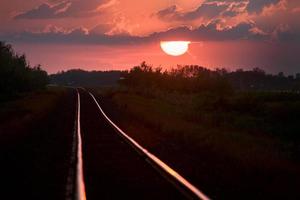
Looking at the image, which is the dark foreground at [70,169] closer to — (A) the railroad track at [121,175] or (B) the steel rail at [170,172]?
(A) the railroad track at [121,175]

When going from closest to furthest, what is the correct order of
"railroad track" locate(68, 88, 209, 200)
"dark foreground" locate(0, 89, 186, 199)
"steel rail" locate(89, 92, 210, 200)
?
"steel rail" locate(89, 92, 210, 200) < "railroad track" locate(68, 88, 209, 200) < "dark foreground" locate(0, 89, 186, 199)

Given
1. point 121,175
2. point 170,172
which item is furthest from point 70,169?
point 170,172

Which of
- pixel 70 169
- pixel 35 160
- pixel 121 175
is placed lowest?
pixel 35 160

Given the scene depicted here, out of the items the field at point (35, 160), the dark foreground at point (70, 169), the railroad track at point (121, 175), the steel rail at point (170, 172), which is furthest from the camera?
the field at point (35, 160)

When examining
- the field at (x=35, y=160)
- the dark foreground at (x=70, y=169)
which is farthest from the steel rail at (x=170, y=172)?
the field at (x=35, y=160)

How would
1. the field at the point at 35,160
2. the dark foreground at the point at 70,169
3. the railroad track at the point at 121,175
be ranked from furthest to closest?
the field at the point at 35,160
the dark foreground at the point at 70,169
the railroad track at the point at 121,175

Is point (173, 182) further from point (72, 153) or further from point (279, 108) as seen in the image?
point (279, 108)

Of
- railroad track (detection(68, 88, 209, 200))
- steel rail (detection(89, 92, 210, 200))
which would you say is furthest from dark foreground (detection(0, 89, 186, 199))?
steel rail (detection(89, 92, 210, 200))

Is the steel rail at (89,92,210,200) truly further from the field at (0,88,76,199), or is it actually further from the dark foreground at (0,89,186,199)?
the field at (0,88,76,199)

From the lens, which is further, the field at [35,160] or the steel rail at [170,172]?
the field at [35,160]

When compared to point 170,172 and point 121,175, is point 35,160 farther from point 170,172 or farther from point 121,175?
point 170,172

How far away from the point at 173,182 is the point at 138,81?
94727mm

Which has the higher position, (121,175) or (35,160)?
(121,175)

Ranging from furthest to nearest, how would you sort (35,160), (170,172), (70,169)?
1. (35,160)
2. (70,169)
3. (170,172)
